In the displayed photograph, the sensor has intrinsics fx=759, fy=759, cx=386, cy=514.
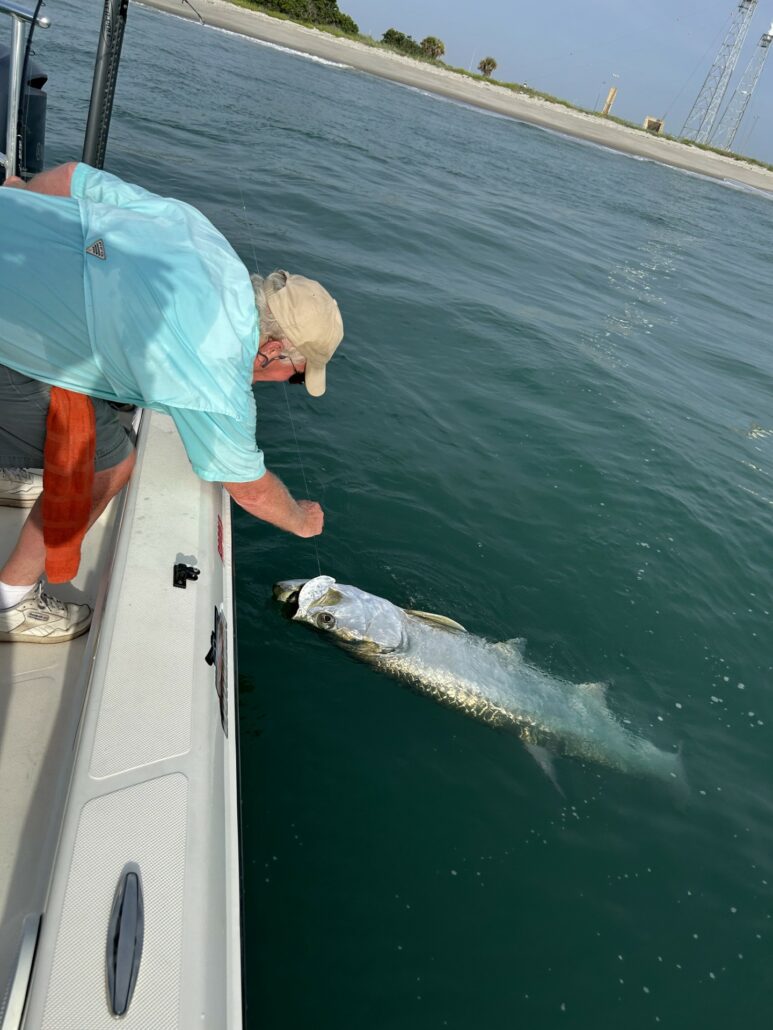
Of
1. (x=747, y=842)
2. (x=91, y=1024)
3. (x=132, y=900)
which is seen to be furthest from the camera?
(x=747, y=842)

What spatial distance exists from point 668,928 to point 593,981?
587mm

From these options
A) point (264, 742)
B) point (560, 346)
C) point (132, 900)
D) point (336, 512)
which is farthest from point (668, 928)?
point (560, 346)

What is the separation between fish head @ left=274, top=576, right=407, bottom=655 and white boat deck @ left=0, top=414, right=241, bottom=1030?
109cm

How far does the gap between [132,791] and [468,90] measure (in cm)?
5416

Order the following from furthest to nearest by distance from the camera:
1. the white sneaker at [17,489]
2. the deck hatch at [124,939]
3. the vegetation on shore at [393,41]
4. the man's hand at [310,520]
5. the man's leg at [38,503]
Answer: the vegetation on shore at [393,41]
the white sneaker at [17,489]
the man's hand at [310,520]
the man's leg at [38,503]
the deck hatch at [124,939]

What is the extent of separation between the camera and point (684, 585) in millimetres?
6402

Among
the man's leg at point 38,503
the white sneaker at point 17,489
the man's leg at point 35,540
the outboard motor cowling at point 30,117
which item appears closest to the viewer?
the man's leg at point 38,503

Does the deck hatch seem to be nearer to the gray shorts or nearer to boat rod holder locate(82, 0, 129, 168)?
the gray shorts

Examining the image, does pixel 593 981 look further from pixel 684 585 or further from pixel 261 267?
pixel 261 267

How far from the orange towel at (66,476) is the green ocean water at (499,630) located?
1.61 m

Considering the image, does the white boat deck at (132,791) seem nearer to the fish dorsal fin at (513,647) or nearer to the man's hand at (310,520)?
the man's hand at (310,520)

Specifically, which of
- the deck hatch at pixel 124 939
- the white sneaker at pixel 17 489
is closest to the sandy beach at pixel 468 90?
the white sneaker at pixel 17 489

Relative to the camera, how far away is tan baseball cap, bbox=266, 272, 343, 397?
2766mm

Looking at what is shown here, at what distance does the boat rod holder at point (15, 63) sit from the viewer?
407 centimetres
